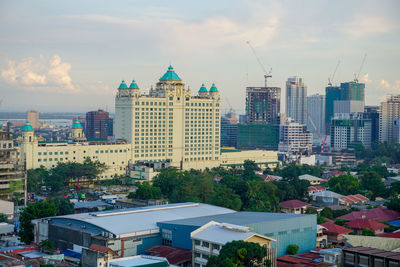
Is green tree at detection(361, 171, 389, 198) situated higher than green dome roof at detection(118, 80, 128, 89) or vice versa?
green dome roof at detection(118, 80, 128, 89)

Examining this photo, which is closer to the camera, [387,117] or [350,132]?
[350,132]

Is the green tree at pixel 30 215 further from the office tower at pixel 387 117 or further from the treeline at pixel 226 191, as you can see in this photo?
the office tower at pixel 387 117

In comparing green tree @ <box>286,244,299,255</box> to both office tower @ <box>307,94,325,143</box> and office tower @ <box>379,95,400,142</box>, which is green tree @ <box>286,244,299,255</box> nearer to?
office tower @ <box>379,95,400,142</box>

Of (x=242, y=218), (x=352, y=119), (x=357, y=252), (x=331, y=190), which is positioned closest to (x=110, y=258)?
(x=242, y=218)

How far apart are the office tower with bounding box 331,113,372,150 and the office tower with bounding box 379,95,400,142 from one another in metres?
4.79

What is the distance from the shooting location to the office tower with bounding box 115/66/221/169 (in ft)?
241

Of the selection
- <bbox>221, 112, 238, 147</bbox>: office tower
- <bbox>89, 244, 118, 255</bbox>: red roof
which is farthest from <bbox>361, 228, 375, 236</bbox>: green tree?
<bbox>221, 112, 238, 147</bbox>: office tower

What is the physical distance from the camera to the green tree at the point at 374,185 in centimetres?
6034

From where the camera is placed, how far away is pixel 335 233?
39594 mm

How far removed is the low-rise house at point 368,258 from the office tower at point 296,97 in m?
154

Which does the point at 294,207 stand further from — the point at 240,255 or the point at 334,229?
the point at 240,255

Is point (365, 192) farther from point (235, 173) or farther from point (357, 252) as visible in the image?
point (357, 252)

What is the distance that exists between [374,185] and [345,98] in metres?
118

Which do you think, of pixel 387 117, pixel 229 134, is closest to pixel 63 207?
pixel 229 134
